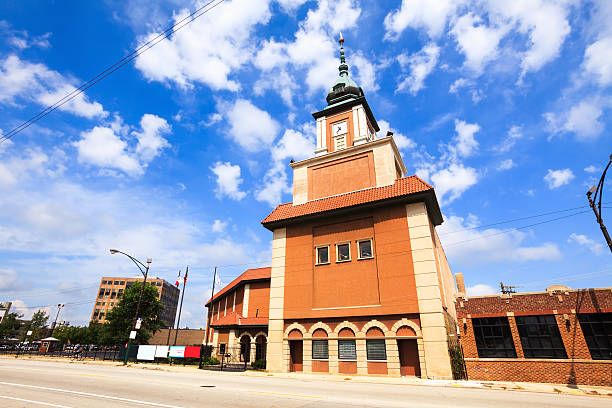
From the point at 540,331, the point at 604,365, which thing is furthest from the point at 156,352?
the point at 604,365

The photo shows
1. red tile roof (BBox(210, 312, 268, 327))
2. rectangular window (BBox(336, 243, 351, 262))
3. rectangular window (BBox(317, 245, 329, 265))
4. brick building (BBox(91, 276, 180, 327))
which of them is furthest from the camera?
brick building (BBox(91, 276, 180, 327))

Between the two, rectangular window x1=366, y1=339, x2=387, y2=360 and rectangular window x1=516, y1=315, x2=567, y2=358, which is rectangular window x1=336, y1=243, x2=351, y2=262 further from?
rectangular window x1=516, y1=315, x2=567, y2=358

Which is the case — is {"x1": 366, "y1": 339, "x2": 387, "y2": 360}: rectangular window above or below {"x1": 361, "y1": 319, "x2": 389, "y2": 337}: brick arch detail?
below

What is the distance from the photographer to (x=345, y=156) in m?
27.2

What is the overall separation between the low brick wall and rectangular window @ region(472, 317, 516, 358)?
1.78 ft

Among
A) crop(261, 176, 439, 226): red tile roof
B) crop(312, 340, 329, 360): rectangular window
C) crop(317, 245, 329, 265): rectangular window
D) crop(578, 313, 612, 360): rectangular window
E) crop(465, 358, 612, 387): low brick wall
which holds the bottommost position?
crop(465, 358, 612, 387): low brick wall

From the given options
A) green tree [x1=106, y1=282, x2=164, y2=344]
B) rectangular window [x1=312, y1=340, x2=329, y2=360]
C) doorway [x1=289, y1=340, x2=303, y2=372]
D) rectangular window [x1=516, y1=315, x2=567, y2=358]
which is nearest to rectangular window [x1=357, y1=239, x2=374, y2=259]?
rectangular window [x1=312, y1=340, x2=329, y2=360]

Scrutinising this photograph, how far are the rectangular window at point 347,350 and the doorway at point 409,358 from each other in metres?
3.02

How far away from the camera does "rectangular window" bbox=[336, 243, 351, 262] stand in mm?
23278

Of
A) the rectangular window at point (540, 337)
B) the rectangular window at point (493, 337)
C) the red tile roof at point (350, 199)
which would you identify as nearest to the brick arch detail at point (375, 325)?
the rectangular window at point (493, 337)

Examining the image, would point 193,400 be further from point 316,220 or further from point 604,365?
point 604,365

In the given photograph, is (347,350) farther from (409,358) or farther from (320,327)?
(409,358)

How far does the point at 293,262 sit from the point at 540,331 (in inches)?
719

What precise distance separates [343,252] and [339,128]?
45.7ft
